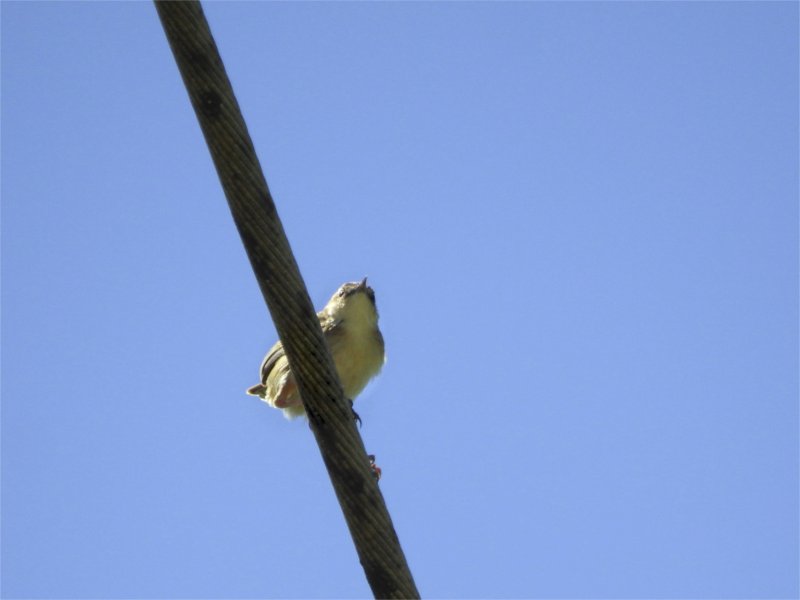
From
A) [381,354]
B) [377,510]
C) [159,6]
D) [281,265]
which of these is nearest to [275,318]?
[281,265]

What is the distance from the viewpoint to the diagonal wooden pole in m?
4.14

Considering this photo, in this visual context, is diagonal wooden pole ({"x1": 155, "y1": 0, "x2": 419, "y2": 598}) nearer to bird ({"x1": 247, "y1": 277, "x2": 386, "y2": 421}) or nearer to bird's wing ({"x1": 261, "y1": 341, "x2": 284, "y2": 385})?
bird ({"x1": 247, "y1": 277, "x2": 386, "y2": 421})

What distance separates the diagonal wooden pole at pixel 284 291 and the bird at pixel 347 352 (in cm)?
370

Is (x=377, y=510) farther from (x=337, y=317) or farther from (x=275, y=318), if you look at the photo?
(x=337, y=317)

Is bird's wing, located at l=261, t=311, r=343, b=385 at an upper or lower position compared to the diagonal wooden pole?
upper

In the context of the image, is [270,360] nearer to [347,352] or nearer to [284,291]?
[347,352]

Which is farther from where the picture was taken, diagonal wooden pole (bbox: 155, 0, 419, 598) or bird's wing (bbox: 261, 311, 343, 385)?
bird's wing (bbox: 261, 311, 343, 385)

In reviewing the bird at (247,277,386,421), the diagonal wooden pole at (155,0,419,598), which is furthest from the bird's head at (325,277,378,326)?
the diagonal wooden pole at (155,0,419,598)

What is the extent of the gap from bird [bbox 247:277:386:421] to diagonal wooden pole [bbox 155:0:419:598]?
146 inches

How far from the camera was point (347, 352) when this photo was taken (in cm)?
841

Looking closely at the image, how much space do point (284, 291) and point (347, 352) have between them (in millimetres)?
4261

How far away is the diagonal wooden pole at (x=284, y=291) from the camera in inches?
163

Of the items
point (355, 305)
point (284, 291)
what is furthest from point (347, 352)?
point (284, 291)

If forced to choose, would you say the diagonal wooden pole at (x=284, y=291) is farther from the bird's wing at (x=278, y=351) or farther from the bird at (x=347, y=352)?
the bird's wing at (x=278, y=351)
